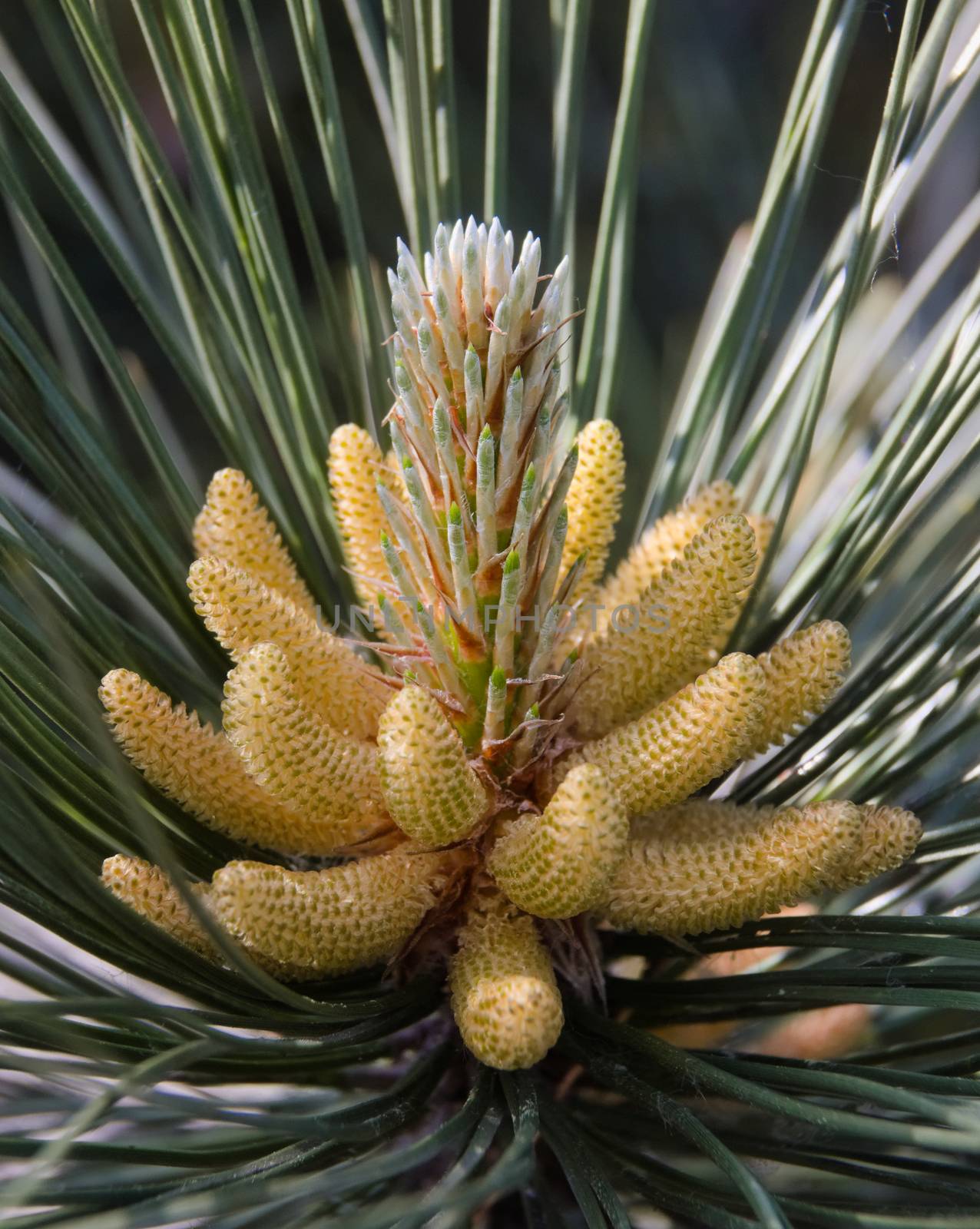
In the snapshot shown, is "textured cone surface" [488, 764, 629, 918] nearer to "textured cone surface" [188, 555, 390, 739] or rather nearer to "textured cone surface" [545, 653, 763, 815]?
"textured cone surface" [545, 653, 763, 815]

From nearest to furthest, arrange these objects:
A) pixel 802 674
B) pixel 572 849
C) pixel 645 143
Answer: pixel 572 849 → pixel 802 674 → pixel 645 143

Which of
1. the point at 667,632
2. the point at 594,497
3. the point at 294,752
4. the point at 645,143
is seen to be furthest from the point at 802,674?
the point at 645,143

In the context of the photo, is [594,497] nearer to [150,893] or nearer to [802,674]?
[802,674]

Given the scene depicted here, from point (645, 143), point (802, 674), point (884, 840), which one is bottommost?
point (884, 840)

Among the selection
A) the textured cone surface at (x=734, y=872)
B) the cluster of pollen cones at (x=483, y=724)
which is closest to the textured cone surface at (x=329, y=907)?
the cluster of pollen cones at (x=483, y=724)

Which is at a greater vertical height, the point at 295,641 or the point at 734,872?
the point at 295,641

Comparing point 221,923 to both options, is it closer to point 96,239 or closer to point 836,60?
point 96,239

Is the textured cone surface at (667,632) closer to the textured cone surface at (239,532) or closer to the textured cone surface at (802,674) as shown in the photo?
the textured cone surface at (802,674)

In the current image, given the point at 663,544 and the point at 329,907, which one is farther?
the point at 663,544
